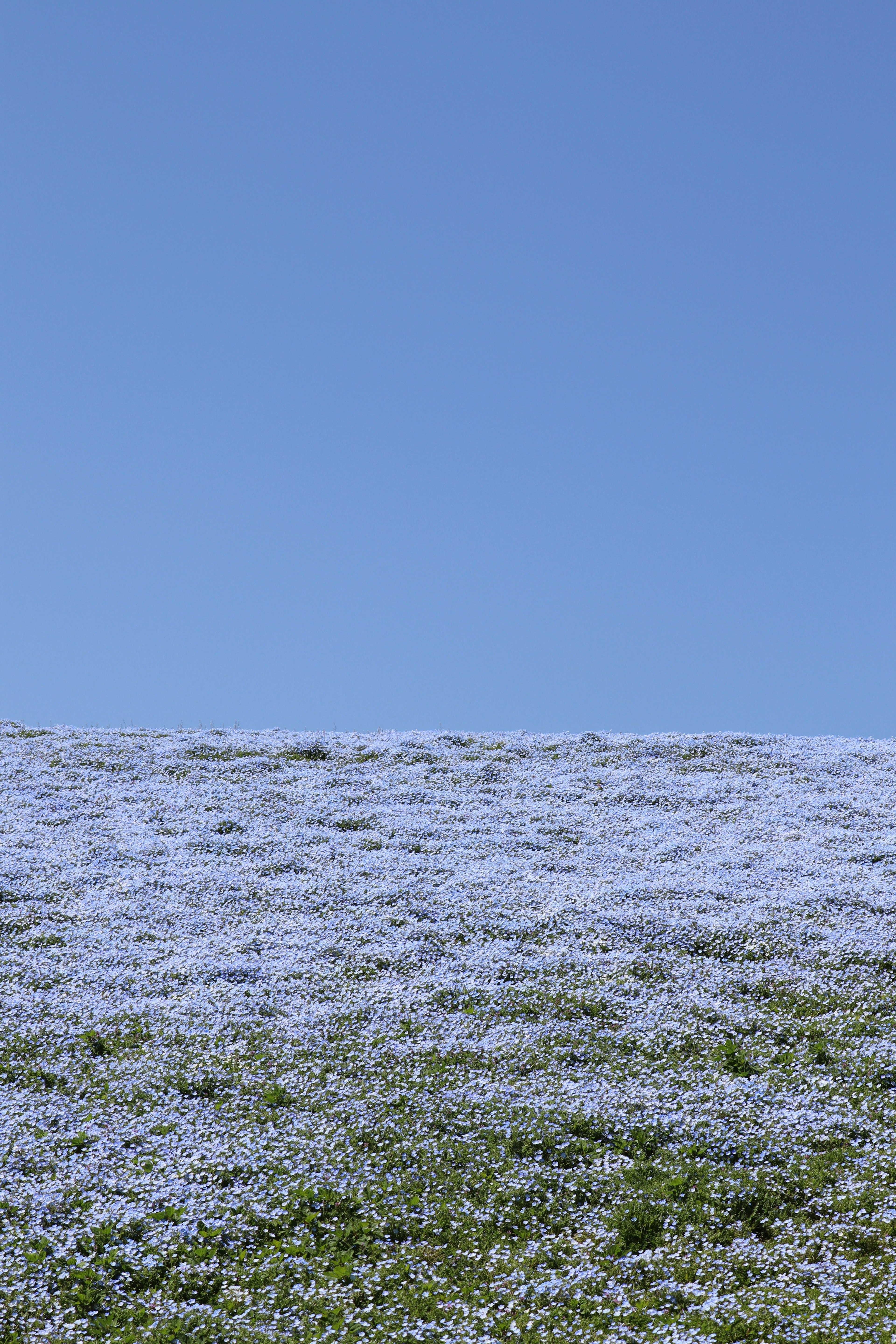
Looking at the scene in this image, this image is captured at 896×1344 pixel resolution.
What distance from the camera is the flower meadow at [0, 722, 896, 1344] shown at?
10.8 m

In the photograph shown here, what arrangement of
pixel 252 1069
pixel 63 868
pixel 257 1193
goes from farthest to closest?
pixel 63 868 < pixel 252 1069 < pixel 257 1193

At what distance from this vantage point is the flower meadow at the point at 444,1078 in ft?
35.3

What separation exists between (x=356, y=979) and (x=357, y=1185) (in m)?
5.71

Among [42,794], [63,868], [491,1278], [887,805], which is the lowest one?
[491,1278]

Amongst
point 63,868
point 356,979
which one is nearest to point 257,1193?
point 356,979

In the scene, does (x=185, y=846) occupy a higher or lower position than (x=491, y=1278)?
higher

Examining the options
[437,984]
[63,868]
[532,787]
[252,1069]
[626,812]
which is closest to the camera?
[252,1069]

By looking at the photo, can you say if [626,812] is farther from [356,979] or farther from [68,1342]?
[68,1342]

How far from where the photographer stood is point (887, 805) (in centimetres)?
2994

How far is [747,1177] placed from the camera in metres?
12.5

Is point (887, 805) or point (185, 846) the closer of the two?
point (185, 846)

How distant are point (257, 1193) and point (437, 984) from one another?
19.4 ft

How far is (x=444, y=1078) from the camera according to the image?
1470cm

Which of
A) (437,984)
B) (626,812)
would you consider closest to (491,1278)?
(437,984)
